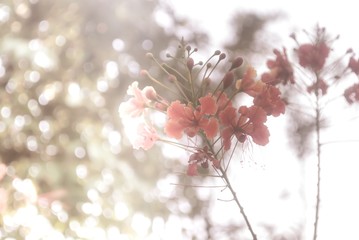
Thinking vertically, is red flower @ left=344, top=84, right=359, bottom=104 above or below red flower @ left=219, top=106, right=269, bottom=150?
above

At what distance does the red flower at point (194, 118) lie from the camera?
1.08 metres

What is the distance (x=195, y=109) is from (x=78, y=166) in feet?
5.51

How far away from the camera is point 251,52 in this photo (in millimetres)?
3984

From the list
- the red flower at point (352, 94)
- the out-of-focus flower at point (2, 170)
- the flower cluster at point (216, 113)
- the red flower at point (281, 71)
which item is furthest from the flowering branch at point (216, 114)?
the out-of-focus flower at point (2, 170)

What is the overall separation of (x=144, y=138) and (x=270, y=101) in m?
0.36

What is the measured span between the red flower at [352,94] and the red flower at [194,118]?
0.65 m

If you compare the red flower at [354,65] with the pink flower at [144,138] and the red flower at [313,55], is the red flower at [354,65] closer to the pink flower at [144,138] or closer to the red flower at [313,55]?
the red flower at [313,55]

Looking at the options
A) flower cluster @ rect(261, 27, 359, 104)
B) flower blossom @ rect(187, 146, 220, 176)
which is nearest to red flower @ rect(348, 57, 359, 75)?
flower cluster @ rect(261, 27, 359, 104)

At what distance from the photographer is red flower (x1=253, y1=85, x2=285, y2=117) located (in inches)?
44.8

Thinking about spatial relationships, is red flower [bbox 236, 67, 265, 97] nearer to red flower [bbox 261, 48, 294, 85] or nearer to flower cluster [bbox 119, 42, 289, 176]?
flower cluster [bbox 119, 42, 289, 176]

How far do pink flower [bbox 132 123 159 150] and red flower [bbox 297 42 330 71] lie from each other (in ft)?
2.04

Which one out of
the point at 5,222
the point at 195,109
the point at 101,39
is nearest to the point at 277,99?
the point at 195,109

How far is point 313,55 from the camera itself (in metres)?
1.52

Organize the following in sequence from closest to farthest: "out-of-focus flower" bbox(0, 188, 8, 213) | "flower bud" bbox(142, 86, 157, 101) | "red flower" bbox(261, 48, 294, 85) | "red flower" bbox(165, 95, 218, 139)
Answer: "red flower" bbox(165, 95, 218, 139) → "flower bud" bbox(142, 86, 157, 101) → "red flower" bbox(261, 48, 294, 85) → "out-of-focus flower" bbox(0, 188, 8, 213)
